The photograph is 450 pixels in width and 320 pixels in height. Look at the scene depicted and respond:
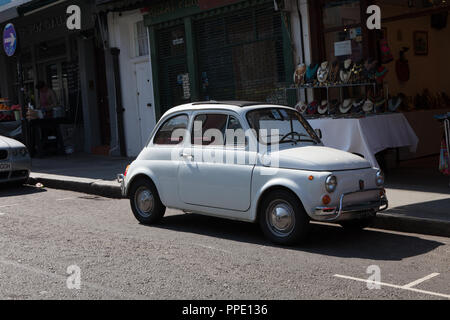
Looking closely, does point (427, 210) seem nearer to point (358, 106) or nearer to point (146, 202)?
point (146, 202)

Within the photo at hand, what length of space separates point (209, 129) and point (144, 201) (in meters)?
1.45

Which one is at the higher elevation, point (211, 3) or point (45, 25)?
point (45, 25)

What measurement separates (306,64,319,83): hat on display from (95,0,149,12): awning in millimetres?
4865

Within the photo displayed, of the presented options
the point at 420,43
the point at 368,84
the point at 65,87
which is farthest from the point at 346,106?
the point at 65,87

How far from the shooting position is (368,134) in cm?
1010

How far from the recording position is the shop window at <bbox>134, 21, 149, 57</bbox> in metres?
16.3

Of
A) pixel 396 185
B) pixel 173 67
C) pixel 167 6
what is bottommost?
pixel 396 185

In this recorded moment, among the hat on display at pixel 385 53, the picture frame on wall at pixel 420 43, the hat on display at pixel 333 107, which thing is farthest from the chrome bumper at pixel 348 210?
the picture frame on wall at pixel 420 43

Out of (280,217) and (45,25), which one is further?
(45,25)

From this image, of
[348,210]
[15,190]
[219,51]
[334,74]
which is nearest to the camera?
[348,210]

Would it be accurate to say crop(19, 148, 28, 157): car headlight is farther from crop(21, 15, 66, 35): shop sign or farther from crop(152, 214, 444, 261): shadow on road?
crop(21, 15, 66, 35): shop sign

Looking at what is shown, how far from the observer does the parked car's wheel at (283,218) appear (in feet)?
21.2

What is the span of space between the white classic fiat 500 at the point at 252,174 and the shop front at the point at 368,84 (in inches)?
106
